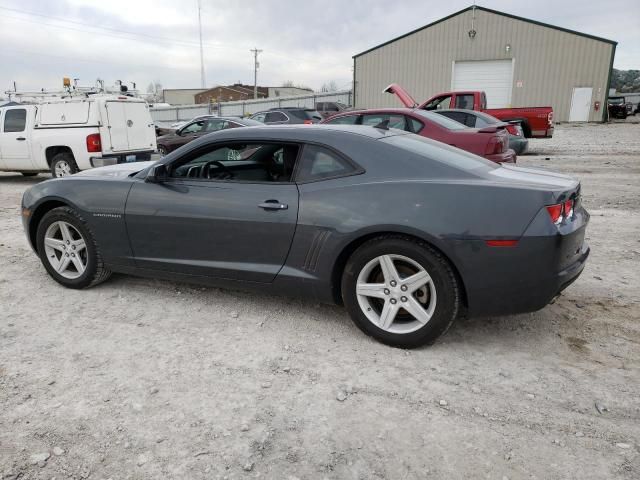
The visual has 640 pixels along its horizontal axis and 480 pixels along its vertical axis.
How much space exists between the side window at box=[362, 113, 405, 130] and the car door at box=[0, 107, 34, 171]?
703cm

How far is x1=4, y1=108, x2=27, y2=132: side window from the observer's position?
10297 mm

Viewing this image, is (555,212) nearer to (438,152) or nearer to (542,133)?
(438,152)

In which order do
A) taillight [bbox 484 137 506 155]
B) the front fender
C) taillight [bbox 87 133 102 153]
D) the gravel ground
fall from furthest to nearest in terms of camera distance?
taillight [bbox 87 133 102 153]
taillight [bbox 484 137 506 155]
the front fender
the gravel ground

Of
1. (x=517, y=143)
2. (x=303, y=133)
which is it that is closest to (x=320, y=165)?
(x=303, y=133)

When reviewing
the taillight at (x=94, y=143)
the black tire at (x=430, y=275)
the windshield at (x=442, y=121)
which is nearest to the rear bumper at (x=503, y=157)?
the windshield at (x=442, y=121)

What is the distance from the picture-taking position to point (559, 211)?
9.23 feet

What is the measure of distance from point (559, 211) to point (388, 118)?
5608 millimetres

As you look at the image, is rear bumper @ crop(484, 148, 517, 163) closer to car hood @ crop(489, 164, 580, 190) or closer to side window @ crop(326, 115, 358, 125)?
side window @ crop(326, 115, 358, 125)

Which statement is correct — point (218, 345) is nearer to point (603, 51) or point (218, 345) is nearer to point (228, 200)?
point (228, 200)

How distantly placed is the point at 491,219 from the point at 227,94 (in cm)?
8026

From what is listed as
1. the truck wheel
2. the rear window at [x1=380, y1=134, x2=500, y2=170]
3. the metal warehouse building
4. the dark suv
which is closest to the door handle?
the rear window at [x1=380, y1=134, x2=500, y2=170]

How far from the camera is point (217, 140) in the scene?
363 cm

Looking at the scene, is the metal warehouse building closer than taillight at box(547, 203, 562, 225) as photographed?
No

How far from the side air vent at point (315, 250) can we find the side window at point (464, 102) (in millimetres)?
12285
